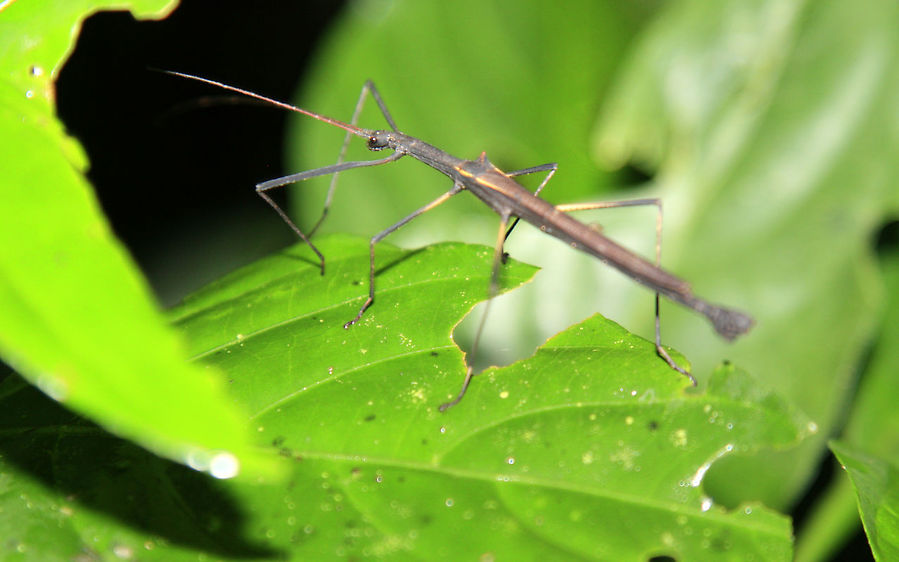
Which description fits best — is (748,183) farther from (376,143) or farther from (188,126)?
(188,126)

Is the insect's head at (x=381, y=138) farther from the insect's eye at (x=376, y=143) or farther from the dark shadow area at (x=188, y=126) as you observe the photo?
the dark shadow area at (x=188, y=126)

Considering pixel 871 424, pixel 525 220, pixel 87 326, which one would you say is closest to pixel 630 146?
pixel 525 220

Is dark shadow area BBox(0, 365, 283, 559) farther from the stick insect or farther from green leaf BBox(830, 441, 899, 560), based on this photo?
green leaf BBox(830, 441, 899, 560)

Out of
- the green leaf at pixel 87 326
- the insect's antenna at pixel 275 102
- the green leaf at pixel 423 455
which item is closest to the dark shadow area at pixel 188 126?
the insect's antenna at pixel 275 102

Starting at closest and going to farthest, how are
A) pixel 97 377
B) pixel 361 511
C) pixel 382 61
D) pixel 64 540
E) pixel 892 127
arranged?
pixel 97 377, pixel 64 540, pixel 361 511, pixel 892 127, pixel 382 61

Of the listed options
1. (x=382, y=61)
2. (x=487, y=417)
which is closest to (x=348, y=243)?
(x=487, y=417)

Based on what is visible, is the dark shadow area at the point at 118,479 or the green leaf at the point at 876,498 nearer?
the dark shadow area at the point at 118,479

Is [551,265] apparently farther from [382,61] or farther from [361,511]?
[361,511]
